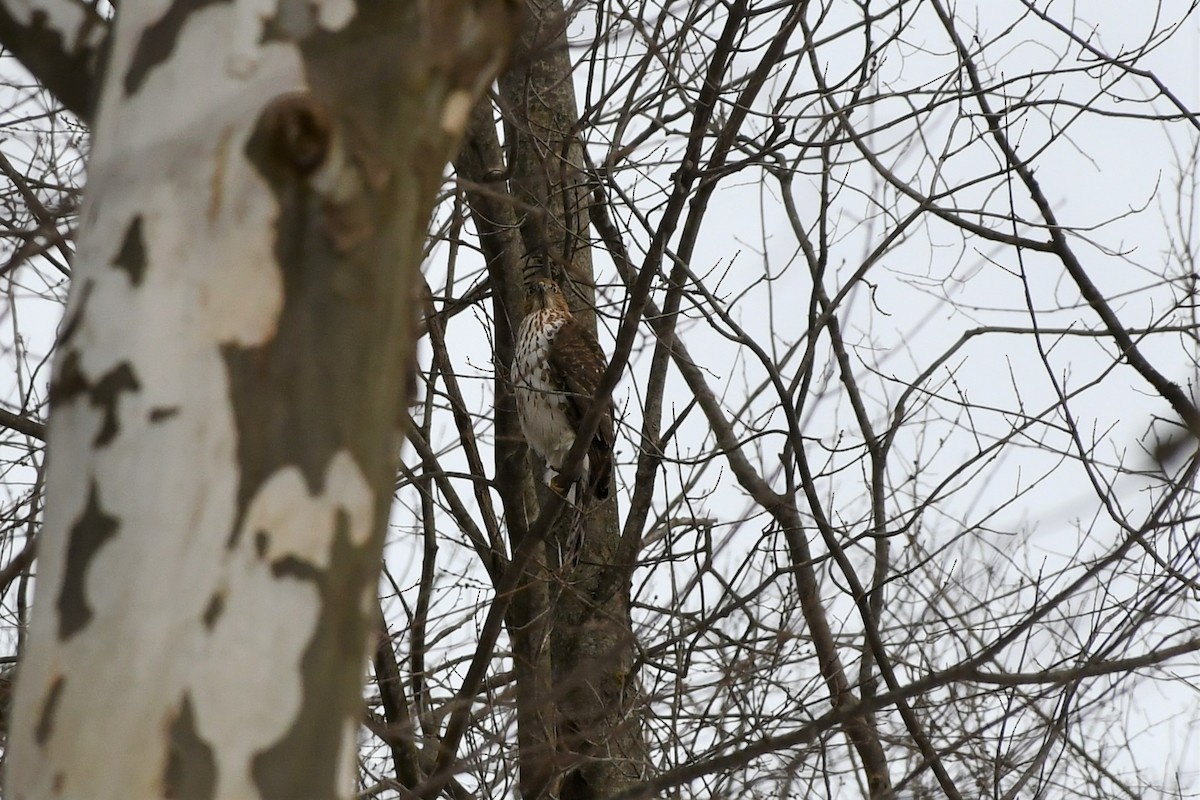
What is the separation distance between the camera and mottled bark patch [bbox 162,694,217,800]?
123 cm

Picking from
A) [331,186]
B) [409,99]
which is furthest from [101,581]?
[409,99]

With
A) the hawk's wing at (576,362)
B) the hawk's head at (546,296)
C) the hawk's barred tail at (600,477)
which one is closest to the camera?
the hawk's barred tail at (600,477)

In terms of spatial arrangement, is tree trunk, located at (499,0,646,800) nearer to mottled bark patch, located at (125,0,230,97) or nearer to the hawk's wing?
the hawk's wing

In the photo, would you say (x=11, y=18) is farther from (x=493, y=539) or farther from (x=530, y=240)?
(x=530, y=240)

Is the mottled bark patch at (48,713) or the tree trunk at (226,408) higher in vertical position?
the tree trunk at (226,408)

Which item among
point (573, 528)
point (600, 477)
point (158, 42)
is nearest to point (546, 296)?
point (600, 477)

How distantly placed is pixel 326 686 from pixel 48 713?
28 cm

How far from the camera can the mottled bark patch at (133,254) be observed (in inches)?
52.7

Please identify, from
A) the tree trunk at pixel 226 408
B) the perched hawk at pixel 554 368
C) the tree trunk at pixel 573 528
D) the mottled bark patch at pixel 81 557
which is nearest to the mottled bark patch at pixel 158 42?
the tree trunk at pixel 226 408

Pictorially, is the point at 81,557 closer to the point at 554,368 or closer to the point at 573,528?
the point at 573,528

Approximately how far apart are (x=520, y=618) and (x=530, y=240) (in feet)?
5.36

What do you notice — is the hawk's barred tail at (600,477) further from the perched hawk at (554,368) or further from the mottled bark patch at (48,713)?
the mottled bark patch at (48,713)

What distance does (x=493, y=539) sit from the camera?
4793 millimetres

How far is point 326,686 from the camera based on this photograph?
51.5 inches
